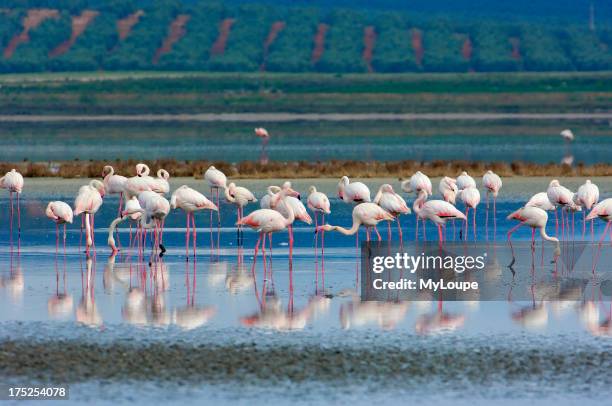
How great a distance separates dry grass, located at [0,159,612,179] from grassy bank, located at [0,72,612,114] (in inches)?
1464

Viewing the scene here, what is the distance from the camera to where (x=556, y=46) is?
111438 millimetres

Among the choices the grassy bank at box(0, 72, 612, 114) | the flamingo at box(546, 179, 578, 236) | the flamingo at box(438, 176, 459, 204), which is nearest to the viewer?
the flamingo at box(546, 179, 578, 236)

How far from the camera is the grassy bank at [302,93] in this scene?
72.0m

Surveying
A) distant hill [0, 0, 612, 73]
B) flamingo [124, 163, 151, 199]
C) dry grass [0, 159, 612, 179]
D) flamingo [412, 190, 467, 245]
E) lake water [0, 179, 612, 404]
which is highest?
distant hill [0, 0, 612, 73]

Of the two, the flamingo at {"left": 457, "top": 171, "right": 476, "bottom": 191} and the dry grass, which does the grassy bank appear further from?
the flamingo at {"left": 457, "top": 171, "right": 476, "bottom": 191}

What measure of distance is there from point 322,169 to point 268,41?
7985 centimetres

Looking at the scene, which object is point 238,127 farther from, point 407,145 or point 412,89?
point 412,89

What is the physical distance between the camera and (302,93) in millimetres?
80188

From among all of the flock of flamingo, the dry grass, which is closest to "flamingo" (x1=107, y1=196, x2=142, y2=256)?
the flock of flamingo

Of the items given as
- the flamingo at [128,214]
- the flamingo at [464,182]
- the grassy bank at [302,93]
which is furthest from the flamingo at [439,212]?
the grassy bank at [302,93]

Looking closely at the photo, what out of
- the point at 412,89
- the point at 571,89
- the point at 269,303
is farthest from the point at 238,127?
the point at 269,303

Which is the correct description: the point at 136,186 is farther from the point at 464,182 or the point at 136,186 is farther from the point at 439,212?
the point at 464,182

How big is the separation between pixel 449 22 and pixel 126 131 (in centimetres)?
6408

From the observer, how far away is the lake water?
10.6 m
